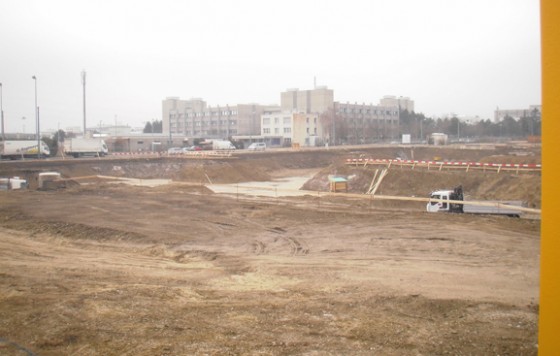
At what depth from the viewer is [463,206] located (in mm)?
23812

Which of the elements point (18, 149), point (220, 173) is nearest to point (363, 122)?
point (220, 173)

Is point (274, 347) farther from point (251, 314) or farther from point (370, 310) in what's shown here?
point (370, 310)

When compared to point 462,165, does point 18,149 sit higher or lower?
higher

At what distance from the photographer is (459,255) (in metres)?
14.5

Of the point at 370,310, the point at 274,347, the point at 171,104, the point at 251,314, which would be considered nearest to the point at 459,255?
the point at 370,310

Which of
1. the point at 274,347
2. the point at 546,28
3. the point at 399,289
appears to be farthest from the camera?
the point at 399,289

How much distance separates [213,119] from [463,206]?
13142 cm

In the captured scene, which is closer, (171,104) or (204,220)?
(204,220)

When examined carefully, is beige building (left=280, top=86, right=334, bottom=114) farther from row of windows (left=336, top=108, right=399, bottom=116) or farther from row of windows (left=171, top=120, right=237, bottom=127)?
row of windows (left=171, top=120, right=237, bottom=127)

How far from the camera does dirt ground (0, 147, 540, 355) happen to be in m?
7.28

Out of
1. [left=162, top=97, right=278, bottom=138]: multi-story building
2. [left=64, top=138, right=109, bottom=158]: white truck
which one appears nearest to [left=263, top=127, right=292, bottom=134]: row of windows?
[left=162, top=97, right=278, bottom=138]: multi-story building

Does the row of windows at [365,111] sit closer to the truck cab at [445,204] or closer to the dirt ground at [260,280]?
the truck cab at [445,204]

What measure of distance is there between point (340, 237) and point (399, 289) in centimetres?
703

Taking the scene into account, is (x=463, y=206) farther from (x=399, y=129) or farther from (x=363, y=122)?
(x=399, y=129)
